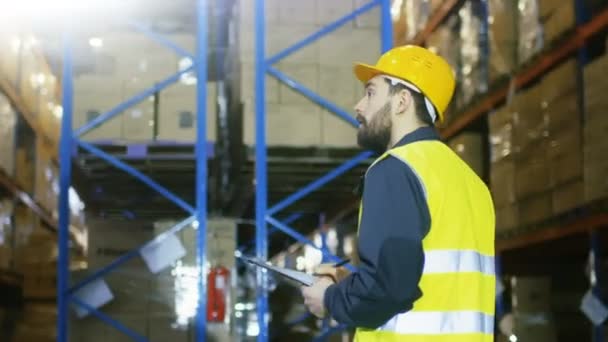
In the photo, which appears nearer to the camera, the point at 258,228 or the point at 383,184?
the point at 383,184

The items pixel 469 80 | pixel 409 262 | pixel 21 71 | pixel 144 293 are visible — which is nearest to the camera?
pixel 409 262

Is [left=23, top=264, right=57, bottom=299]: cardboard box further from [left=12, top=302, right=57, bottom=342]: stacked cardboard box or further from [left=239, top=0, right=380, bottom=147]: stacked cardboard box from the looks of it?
[left=239, top=0, right=380, bottom=147]: stacked cardboard box

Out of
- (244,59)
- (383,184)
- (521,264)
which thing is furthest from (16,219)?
(383,184)

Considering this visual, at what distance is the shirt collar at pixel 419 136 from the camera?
2.12m

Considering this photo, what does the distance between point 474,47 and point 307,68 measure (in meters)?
2.21

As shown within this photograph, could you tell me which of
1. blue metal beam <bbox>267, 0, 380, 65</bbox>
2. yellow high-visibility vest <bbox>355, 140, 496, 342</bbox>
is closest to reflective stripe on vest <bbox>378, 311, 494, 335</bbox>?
yellow high-visibility vest <bbox>355, 140, 496, 342</bbox>

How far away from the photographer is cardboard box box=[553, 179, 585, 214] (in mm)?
5301

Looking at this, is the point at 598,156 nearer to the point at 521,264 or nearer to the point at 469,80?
the point at 469,80

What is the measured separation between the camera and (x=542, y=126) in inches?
224

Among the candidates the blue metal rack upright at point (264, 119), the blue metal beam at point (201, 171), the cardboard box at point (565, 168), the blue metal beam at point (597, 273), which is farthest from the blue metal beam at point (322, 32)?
the blue metal beam at point (597, 273)

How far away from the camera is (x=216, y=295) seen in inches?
204

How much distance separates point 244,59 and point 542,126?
1981 millimetres

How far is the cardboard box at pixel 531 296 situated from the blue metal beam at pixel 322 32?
94.7 inches

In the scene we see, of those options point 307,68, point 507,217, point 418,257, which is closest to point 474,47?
point 507,217
